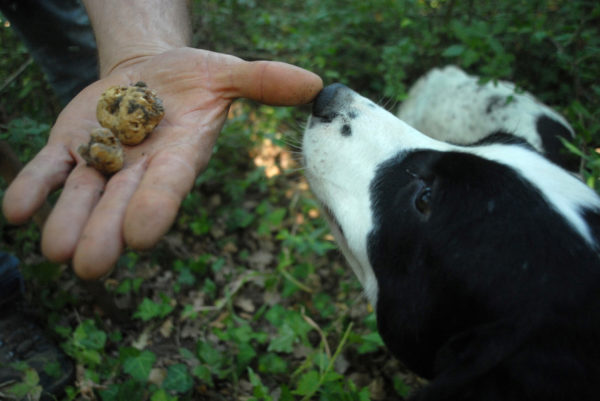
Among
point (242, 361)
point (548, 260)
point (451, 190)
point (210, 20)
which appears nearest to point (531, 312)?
point (548, 260)

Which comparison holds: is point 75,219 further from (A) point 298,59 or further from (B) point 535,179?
(A) point 298,59

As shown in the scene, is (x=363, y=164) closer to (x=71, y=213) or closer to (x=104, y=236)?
(x=104, y=236)

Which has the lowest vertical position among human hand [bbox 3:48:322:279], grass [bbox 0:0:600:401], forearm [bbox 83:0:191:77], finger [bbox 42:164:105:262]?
grass [bbox 0:0:600:401]

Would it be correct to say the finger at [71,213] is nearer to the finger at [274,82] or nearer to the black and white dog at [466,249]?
the finger at [274,82]

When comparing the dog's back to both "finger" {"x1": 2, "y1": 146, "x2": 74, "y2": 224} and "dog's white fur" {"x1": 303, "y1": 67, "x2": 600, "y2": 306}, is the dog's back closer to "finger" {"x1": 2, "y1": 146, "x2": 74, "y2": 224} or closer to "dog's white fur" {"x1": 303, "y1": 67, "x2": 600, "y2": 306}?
"dog's white fur" {"x1": 303, "y1": 67, "x2": 600, "y2": 306}

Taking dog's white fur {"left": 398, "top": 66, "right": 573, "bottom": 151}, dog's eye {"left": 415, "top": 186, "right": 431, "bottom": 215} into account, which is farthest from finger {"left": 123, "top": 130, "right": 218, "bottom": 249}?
dog's white fur {"left": 398, "top": 66, "right": 573, "bottom": 151}
